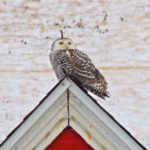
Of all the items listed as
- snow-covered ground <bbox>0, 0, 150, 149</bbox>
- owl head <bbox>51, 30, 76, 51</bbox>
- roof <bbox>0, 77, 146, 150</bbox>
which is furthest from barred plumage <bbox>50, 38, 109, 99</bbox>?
snow-covered ground <bbox>0, 0, 150, 149</bbox>

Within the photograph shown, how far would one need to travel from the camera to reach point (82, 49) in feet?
39.0

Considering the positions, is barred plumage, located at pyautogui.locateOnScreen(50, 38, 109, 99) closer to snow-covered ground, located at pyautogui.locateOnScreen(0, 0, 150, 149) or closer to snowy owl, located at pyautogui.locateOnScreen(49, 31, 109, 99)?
snowy owl, located at pyautogui.locateOnScreen(49, 31, 109, 99)

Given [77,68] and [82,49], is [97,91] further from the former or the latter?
[82,49]

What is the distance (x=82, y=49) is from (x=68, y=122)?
786 cm

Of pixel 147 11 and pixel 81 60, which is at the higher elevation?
Result: pixel 81 60

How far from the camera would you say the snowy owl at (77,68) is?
16.3 ft

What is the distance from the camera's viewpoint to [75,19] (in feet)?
41.5

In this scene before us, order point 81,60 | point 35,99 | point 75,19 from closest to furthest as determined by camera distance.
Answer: point 81,60
point 35,99
point 75,19

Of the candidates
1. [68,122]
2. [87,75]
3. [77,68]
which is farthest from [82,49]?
[68,122]

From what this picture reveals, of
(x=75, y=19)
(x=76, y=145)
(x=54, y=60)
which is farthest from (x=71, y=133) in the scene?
(x=75, y=19)

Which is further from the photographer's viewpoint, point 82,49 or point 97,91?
point 82,49

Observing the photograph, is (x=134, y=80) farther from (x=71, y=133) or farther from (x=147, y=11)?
(x=71, y=133)

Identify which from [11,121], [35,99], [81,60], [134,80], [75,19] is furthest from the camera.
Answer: [75,19]

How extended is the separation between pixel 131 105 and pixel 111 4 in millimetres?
3375
